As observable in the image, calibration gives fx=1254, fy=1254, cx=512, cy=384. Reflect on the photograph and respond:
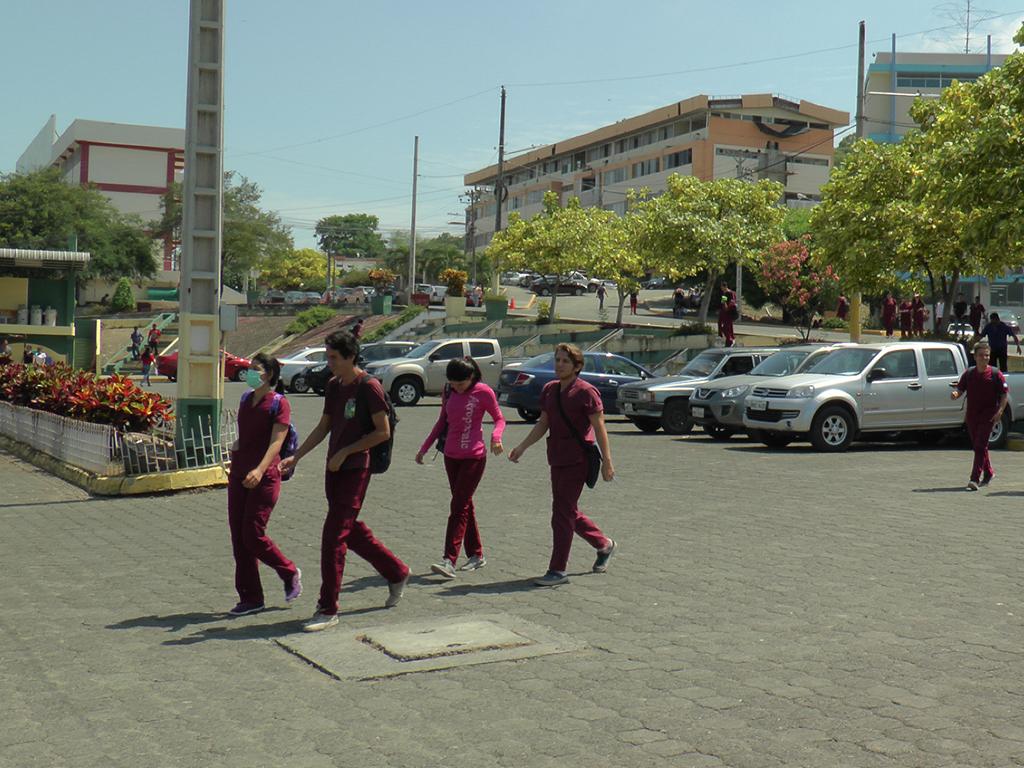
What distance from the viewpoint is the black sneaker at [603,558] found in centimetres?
902

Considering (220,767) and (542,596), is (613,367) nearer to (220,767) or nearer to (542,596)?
(542,596)

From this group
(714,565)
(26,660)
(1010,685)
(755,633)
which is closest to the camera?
(1010,685)

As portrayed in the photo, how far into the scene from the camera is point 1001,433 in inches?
811

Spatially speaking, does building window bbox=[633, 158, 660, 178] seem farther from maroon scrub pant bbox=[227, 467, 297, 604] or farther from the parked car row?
maroon scrub pant bbox=[227, 467, 297, 604]

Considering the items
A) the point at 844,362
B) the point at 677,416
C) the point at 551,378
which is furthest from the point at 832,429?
the point at 551,378

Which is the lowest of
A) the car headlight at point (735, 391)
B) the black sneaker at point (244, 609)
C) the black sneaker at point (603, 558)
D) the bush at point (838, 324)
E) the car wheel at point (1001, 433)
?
the black sneaker at point (244, 609)

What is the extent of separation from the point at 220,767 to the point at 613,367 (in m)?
20.8

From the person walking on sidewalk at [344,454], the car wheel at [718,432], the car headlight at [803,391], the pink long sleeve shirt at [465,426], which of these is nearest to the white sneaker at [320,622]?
the person walking on sidewalk at [344,454]

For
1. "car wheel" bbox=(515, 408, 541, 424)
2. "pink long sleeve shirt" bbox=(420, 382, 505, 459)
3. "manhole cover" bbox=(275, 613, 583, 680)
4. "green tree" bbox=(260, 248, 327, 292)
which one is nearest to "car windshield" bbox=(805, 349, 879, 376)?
"car wheel" bbox=(515, 408, 541, 424)

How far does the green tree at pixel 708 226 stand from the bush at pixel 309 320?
25.2m

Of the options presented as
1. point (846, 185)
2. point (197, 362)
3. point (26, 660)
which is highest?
point (846, 185)

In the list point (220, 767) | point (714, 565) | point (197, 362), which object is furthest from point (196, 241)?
point (220, 767)

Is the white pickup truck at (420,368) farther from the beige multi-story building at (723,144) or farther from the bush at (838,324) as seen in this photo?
the beige multi-story building at (723,144)

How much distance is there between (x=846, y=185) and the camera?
1195 inches
